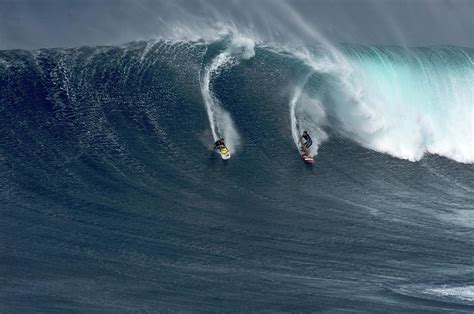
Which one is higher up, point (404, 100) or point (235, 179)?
point (404, 100)

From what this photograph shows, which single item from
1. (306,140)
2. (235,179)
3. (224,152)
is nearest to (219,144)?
(224,152)

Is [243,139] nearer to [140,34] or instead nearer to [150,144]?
[150,144]

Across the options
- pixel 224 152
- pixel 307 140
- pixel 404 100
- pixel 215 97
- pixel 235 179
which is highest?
pixel 404 100

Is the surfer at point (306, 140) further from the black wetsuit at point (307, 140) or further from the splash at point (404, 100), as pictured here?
the splash at point (404, 100)

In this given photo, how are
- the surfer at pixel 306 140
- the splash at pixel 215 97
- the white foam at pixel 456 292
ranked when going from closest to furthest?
the white foam at pixel 456 292 < the splash at pixel 215 97 < the surfer at pixel 306 140

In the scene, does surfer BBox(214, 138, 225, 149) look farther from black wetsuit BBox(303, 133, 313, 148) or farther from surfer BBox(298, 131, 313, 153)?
black wetsuit BBox(303, 133, 313, 148)

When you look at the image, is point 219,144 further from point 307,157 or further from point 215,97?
point 215,97

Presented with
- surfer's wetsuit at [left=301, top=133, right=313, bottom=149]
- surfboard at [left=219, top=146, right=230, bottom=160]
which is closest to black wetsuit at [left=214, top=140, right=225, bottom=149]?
surfboard at [left=219, top=146, right=230, bottom=160]

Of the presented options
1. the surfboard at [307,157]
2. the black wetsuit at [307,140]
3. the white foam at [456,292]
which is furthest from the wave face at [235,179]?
the black wetsuit at [307,140]
